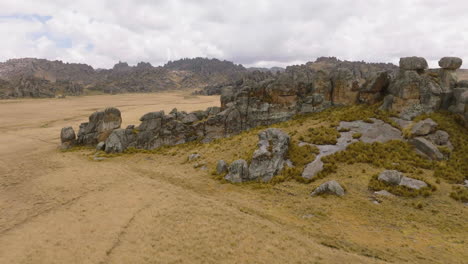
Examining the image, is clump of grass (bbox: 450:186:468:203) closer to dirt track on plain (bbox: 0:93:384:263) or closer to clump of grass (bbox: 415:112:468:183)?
clump of grass (bbox: 415:112:468:183)

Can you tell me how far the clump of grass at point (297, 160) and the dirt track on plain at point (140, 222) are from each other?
4.04 meters

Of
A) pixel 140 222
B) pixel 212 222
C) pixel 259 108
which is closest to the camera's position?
pixel 212 222

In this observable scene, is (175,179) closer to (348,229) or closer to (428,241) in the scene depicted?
(348,229)

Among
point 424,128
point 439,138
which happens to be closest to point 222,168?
point 424,128

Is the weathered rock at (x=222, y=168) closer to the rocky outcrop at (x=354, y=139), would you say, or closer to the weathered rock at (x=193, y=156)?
the weathered rock at (x=193, y=156)

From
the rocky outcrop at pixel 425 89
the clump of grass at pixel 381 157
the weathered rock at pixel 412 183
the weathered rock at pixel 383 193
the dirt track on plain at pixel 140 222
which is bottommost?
the dirt track on plain at pixel 140 222

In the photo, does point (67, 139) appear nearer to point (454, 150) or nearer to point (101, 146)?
point (101, 146)

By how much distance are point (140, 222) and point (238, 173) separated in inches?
364

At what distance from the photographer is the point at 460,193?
1641cm

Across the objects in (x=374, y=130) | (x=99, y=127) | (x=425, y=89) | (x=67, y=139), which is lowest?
(x=67, y=139)

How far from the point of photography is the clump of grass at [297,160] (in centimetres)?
2088

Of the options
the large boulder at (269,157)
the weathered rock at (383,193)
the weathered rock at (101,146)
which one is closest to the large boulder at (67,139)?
the weathered rock at (101,146)

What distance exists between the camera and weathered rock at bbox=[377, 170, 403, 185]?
17.7 meters

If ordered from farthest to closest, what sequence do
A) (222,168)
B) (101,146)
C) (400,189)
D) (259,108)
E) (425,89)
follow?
(259,108)
(101,146)
(425,89)
(222,168)
(400,189)
